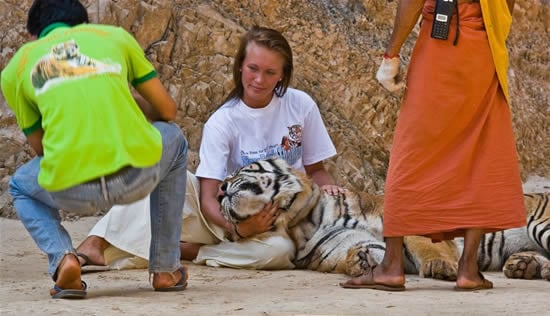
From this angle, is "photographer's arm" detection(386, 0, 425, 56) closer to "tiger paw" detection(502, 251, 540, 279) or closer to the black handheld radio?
the black handheld radio

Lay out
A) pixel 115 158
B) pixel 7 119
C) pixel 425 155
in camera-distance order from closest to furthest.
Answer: pixel 115 158, pixel 425 155, pixel 7 119

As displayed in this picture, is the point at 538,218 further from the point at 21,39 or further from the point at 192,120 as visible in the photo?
the point at 21,39

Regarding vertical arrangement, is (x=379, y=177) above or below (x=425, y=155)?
below

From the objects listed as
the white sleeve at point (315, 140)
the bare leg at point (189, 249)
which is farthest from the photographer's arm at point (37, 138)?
the white sleeve at point (315, 140)

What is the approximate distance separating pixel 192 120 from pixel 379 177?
1.43 metres

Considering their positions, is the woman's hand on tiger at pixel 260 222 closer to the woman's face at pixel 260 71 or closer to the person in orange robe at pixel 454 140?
the woman's face at pixel 260 71

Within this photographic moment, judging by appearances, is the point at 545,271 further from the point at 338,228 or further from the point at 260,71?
the point at 260,71

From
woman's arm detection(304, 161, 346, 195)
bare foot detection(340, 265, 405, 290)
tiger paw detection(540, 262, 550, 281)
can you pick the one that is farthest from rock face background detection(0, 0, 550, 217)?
bare foot detection(340, 265, 405, 290)

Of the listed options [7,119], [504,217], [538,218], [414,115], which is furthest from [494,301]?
[7,119]

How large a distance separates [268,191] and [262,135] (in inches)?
12.3

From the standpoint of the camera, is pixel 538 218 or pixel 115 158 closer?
pixel 115 158

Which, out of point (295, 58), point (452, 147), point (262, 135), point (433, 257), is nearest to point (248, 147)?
point (262, 135)

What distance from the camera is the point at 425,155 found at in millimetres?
4484

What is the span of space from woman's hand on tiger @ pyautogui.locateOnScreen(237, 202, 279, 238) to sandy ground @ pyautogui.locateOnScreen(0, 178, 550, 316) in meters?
0.21
